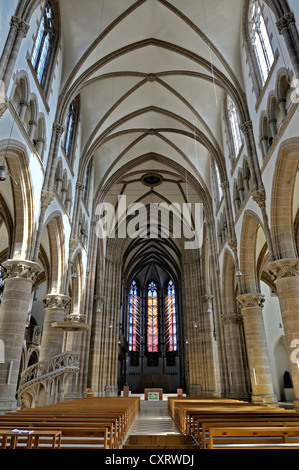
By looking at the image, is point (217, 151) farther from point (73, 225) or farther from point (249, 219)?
point (73, 225)

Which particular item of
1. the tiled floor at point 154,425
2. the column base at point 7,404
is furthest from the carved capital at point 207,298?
the column base at point 7,404

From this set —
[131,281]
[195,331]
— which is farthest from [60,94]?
[131,281]

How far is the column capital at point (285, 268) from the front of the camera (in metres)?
11.2

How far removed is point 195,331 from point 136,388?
670 inches

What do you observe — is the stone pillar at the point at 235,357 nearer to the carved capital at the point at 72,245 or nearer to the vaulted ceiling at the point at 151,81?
the vaulted ceiling at the point at 151,81

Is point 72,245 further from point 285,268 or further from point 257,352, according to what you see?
point 285,268

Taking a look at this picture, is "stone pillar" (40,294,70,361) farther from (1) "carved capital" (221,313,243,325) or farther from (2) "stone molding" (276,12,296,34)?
(2) "stone molding" (276,12,296,34)

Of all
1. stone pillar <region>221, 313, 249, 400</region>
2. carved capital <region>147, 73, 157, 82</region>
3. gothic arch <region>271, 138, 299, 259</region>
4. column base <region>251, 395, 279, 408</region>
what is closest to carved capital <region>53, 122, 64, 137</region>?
carved capital <region>147, 73, 157, 82</region>

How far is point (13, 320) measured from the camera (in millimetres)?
10773

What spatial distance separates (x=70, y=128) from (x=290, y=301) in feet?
45.8

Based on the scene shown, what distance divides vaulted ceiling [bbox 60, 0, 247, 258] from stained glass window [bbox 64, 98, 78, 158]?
46.9 inches

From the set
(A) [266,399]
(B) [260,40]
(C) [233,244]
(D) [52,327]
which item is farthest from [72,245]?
(B) [260,40]

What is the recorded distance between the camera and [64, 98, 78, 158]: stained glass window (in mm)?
17719
